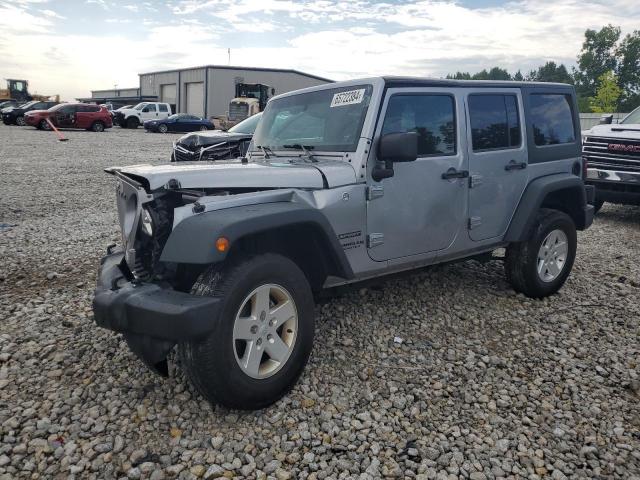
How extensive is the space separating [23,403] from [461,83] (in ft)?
12.6

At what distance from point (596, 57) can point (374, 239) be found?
304 ft

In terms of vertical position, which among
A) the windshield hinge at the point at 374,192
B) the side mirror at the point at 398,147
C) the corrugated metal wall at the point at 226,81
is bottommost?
the windshield hinge at the point at 374,192

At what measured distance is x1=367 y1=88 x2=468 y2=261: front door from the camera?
3715mm

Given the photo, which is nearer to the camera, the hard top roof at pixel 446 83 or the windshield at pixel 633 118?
the hard top roof at pixel 446 83

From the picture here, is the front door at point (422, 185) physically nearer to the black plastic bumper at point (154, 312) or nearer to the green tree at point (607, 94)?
the black plastic bumper at point (154, 312)

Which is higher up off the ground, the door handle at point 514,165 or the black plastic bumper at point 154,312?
the door handle at point 514,165

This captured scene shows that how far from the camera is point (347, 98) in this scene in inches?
152

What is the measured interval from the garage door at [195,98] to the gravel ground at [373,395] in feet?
154

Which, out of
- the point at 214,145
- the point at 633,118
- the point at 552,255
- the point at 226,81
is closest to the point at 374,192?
the point at 552,255

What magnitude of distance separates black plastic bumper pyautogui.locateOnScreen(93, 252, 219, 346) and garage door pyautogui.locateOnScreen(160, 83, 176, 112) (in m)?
53.7

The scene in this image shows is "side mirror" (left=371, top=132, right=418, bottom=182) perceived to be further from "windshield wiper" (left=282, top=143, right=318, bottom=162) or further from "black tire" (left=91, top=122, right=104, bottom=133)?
"black tire" (left=91, top=122, right=104, bottom=133)

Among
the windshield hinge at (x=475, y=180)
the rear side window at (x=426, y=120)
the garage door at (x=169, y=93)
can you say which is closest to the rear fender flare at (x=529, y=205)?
the windshield hinge at (x=475, y=180)

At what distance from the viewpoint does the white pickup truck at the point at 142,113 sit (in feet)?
112

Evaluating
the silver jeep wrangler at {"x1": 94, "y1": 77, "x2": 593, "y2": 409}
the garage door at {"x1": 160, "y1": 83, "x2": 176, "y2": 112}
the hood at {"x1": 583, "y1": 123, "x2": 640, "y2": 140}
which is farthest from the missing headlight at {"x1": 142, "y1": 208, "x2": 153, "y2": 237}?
the garage door at {"x1": 160, "y1": 83, "x2": 176, "y2": 112}
